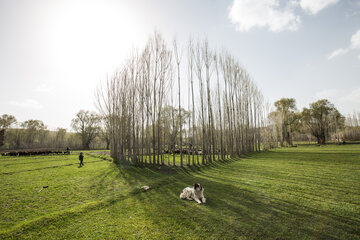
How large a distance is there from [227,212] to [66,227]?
158 inches

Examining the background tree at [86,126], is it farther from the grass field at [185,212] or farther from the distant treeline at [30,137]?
the grass field at [185,212]

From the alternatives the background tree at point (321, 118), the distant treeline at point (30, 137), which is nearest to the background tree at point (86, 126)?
the distant treeline at point (30, 137)

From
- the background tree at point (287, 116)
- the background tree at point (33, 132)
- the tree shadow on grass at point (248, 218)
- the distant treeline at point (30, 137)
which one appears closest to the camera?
the tree shadow on grass at point (248, 218)

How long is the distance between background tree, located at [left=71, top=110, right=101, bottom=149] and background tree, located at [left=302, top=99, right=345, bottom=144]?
60.3m

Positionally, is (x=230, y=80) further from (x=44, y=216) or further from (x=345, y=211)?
(x=44, y=216)

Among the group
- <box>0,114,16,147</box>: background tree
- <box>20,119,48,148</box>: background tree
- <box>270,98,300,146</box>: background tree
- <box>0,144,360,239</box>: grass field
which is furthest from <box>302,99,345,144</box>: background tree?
<box>20,119,48,148</box>: background tree

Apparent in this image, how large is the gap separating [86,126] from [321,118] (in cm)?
6671

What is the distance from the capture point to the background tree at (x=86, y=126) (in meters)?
45.3

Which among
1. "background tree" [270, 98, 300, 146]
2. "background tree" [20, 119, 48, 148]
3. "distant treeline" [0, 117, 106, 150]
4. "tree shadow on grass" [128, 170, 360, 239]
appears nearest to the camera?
"tree shadow on grass" [128, 170, 360, 239]

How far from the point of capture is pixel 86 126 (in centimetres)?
4606

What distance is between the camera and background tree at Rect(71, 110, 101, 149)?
45.3 metres

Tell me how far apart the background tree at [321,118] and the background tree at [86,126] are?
60272 millimetres

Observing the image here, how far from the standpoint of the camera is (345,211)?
368 cm

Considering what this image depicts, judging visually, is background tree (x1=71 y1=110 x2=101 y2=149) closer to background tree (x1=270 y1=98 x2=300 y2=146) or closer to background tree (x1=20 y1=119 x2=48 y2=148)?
background tree (x1=20 y1=119 x2=48 y2=148)
